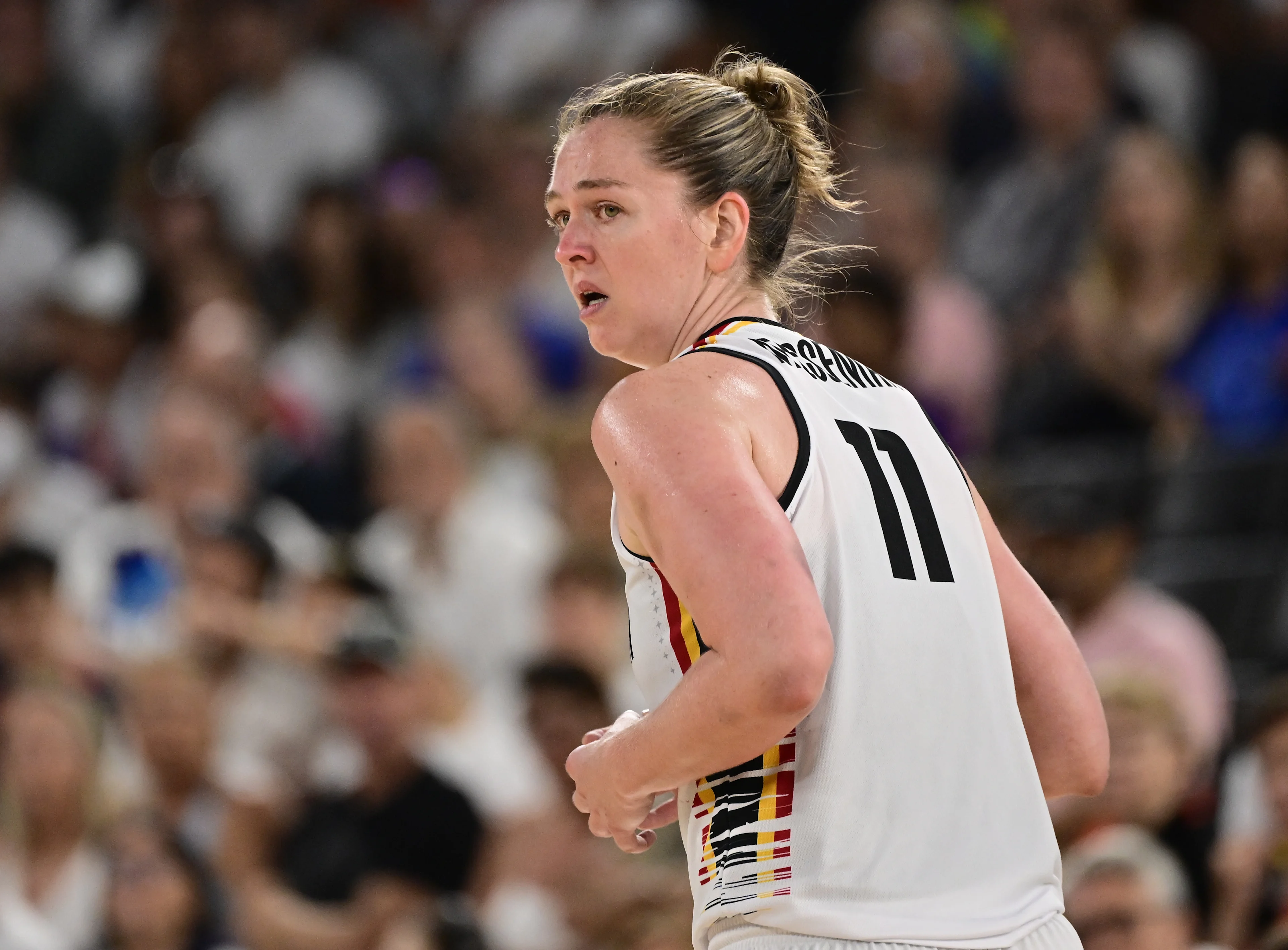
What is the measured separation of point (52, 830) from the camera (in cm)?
624

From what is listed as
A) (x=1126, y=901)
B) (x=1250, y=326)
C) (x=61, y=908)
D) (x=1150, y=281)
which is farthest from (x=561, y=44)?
(x=1126, y=901)

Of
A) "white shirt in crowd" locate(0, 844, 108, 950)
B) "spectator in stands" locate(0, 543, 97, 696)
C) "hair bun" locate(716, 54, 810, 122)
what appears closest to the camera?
"hair bun" locate(716, 54, 810, 122)

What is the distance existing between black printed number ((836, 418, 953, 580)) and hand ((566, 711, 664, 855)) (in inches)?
15.5

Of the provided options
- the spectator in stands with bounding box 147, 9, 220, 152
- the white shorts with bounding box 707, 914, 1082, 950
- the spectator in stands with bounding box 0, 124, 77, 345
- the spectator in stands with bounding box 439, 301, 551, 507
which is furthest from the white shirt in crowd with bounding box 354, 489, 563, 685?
the white shorts with bounding box 707, 914, 1082, 950

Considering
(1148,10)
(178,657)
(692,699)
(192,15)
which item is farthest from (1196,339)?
(192,15)

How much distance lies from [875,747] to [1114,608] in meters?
3.72

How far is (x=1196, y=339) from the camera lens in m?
6.58

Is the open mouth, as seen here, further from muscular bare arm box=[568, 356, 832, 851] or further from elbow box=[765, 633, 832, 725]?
elbow box=[765, 633, 832, 725]

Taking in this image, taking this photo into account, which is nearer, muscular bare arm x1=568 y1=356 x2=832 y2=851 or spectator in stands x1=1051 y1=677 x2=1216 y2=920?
muscular bare arm x1=568 y1=356 x2=832 y2=851

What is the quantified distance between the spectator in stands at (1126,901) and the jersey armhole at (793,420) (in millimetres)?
2139

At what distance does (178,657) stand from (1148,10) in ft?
16.4

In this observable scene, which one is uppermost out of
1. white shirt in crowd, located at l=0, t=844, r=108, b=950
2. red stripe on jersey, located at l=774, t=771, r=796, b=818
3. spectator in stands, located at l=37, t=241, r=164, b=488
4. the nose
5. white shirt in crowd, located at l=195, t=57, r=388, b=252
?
white shirt in crowd, located at l=195, t=57, r=388, b=252

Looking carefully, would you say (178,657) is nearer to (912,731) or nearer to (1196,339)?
(1196,339)

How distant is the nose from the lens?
8.19ft
